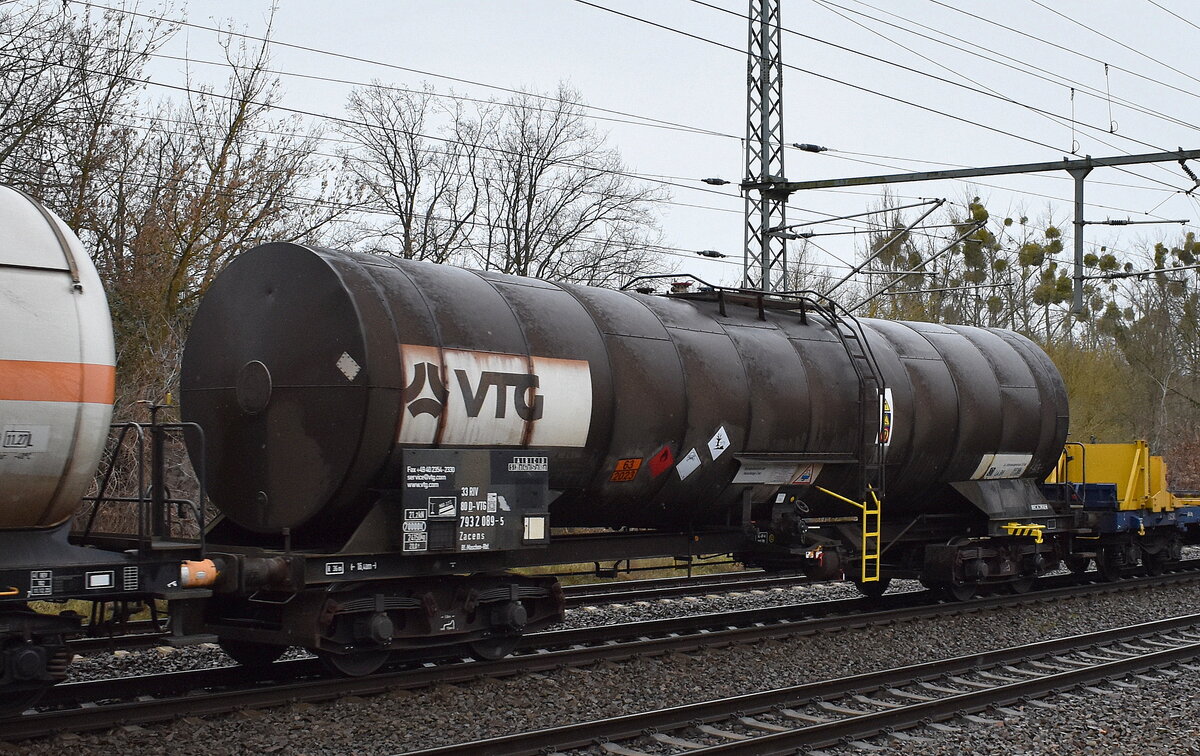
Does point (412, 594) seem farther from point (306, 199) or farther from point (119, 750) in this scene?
point (306, 199)

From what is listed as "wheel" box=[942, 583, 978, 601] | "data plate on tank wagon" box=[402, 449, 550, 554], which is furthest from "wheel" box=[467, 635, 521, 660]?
"wheel" box=[942, 583, 978, 601]

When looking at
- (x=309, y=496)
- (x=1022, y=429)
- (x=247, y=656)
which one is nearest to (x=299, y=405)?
(x=309, y=496)

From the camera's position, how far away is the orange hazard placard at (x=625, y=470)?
10.4 m

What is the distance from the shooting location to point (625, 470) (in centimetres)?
1048

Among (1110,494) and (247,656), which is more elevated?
(1110,494)

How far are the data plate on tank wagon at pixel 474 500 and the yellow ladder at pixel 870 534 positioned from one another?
13.5 feet

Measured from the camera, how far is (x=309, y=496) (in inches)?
349

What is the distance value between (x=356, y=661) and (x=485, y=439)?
215 cm

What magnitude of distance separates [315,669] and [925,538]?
8.20 metres

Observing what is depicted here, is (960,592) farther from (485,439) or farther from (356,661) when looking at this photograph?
(356,661)

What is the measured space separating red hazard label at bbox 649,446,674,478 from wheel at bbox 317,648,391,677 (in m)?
3.00

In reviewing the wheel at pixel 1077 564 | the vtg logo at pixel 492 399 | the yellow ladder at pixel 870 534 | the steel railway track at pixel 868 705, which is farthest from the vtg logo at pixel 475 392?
the wheel at pixel 1077 564

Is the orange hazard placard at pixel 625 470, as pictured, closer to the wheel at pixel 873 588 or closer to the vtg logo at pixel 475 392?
the vtg logo at pixel 475 392

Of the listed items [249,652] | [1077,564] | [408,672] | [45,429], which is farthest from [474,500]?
[1077,564]
